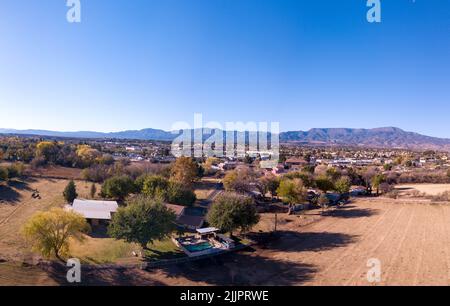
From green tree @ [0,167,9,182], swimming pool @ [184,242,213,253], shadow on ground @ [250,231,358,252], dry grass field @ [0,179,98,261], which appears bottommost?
shadow on ground @ [250,231,358,252]

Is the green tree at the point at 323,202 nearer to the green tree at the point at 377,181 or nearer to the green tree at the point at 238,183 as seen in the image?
the green tree at the point at 238,183

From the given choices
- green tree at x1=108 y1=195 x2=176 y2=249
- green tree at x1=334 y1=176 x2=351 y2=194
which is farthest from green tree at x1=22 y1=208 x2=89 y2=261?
green tree at x1=334 y1=176 x2=351 y2=194

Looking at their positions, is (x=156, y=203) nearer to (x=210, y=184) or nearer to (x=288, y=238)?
(x=288, y=238)

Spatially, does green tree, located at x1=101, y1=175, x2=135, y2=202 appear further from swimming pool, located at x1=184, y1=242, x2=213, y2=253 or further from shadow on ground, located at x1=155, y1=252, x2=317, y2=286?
shadow on ground, located at x1=155, y1=252, x2=317, y2=286

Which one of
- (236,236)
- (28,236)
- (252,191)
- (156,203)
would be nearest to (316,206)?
(252,191)
